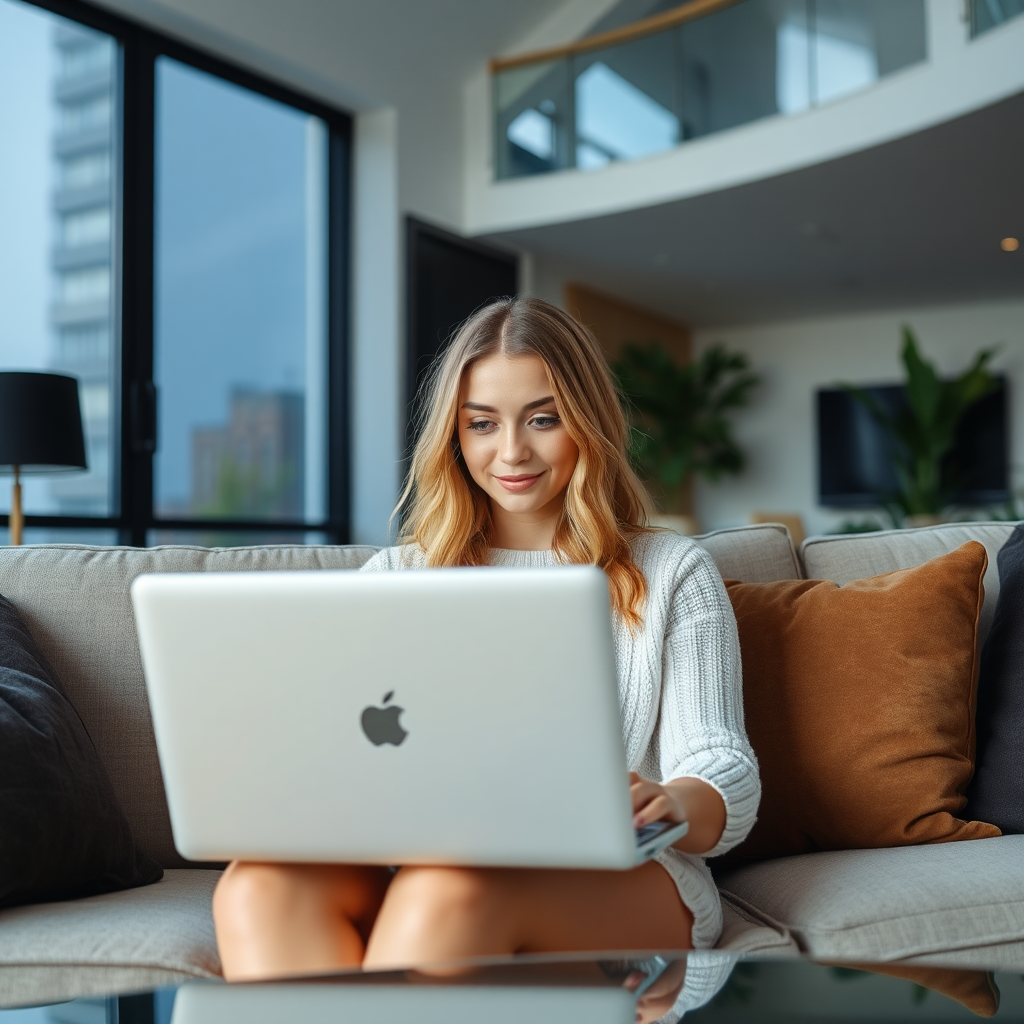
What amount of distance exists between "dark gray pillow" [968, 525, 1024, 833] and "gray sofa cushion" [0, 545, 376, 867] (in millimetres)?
1185

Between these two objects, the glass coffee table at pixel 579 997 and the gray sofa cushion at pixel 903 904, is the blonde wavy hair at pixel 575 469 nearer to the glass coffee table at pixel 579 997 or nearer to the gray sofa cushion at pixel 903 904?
the gray sofa cushion at pixel 903 904

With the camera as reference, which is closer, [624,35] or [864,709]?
[864,709]

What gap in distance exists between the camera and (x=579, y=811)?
39.7 inches

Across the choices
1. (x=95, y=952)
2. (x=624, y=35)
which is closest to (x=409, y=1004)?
(x=95, y=952)

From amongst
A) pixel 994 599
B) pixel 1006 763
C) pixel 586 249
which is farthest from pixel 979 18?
pixel 1006 763

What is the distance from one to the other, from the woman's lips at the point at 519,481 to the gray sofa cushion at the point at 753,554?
43 cm

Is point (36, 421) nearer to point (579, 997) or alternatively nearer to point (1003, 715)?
point (1003, 715)

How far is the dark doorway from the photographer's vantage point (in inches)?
267

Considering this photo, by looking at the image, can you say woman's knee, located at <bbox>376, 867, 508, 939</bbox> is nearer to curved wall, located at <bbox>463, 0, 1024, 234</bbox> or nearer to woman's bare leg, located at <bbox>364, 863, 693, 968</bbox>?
woman's bare leg, located at <bbox>364, 863, 693, 968</bbox>

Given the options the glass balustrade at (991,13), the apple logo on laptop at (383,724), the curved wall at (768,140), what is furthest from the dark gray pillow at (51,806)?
the glass balustrade at (991,13)

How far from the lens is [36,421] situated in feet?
9.43

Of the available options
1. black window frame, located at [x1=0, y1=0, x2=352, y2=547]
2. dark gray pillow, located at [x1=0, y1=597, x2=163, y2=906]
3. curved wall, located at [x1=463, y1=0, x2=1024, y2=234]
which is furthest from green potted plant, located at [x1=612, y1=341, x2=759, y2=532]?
dark gray pillow, located at [x1=0, y1=597, x2=163, y2=906]

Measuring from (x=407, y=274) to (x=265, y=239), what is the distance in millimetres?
855

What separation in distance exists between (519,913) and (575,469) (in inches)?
25.7
